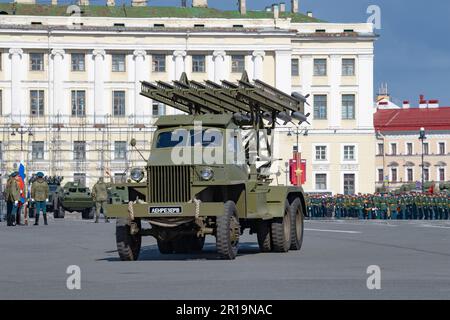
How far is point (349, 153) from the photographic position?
11850 cm

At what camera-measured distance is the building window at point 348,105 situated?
120 meters

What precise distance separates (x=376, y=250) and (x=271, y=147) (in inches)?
130

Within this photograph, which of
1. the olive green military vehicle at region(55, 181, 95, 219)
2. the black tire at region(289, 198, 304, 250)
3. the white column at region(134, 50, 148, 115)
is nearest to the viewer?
the black tire at region(289, 198, 304, 250)

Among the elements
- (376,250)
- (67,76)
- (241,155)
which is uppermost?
(67,76)

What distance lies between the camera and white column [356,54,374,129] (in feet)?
389

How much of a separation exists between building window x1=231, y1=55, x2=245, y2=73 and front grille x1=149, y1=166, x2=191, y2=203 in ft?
302

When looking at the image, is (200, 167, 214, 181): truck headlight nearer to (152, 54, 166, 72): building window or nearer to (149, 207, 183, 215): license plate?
(149, 207, 183, 215): license plate

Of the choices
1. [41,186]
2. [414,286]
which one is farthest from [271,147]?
[41,186]

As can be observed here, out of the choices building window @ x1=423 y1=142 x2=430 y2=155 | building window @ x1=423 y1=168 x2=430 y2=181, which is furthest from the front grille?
building window @ x1=423 y1=168 x2=430 y2=181

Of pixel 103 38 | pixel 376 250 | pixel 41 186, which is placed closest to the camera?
pixel 376 250

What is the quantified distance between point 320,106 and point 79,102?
22.5 meters

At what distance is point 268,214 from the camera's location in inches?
1037

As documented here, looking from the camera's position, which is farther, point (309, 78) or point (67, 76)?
point (309, 78)
